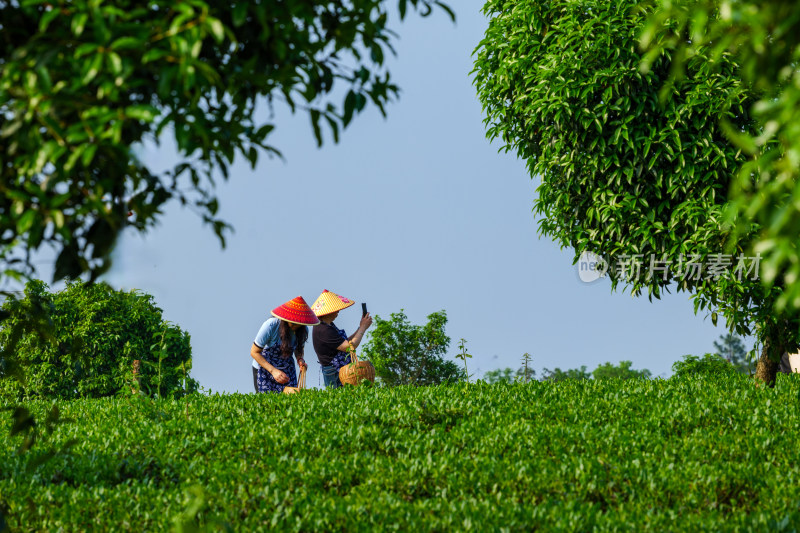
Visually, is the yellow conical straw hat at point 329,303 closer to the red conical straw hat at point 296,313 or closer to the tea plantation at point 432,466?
the red conical straw hat at point 296,313

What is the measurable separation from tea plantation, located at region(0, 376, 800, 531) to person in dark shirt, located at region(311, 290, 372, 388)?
10.8ft

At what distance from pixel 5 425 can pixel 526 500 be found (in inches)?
273

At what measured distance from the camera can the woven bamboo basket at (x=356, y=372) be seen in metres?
11.4

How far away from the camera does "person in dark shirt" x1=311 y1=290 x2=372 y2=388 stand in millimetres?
12240

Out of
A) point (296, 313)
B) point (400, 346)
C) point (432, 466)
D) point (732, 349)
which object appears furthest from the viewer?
point (732, 349)

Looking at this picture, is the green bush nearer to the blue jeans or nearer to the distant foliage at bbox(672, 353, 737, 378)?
the blue jeans

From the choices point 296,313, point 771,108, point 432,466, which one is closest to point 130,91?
point 771,108

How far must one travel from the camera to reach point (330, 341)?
40.1 ft

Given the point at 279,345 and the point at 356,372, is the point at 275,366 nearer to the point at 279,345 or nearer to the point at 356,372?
the point at 279,345

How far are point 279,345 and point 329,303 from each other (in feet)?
5.38

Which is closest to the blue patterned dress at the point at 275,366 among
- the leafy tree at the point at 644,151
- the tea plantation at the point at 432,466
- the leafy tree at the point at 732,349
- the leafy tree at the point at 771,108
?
the tea plantation at the point at 432,466

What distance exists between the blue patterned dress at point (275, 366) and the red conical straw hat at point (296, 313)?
485 millimetres

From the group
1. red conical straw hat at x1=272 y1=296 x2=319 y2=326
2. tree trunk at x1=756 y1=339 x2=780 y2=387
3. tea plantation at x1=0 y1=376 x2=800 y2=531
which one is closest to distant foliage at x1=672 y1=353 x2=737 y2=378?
tree trunk at x1=756 y1=339 x2=780 y2=387

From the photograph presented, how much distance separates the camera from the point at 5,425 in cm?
903
